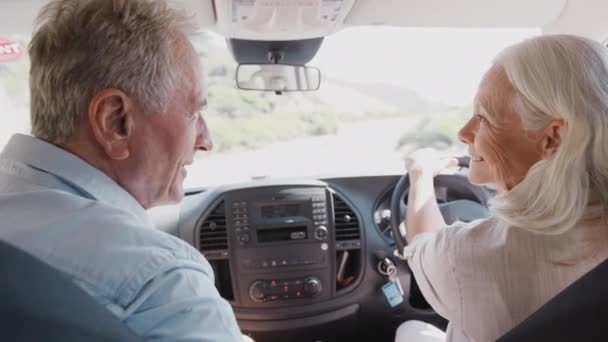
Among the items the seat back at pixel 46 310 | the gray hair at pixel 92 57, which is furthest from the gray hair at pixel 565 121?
the seat back at pixel 46 310

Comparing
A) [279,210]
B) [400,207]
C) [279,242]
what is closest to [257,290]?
[279,242]

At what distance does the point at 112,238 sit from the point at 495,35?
2352 millimetres

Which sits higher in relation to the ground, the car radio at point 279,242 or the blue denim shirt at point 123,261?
the blue denim shirt at point 123,261

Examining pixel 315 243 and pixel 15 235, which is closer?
pixel 15 235

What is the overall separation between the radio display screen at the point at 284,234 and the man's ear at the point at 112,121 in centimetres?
151

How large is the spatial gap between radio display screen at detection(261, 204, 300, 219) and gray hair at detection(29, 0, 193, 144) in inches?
58.0

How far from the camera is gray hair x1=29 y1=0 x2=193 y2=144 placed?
1.07 metres

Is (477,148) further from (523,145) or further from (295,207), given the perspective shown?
(295,207)

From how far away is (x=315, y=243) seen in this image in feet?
8.61

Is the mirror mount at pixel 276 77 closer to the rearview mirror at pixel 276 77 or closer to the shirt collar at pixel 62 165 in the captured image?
the rearview mirror at pixel 276 77

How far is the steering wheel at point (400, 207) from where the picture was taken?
2.30 meters

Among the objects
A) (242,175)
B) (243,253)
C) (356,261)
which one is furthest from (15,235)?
(242,175)

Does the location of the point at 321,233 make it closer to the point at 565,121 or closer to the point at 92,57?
the point at 565,121

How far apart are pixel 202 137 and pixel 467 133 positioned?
2.37 feet
